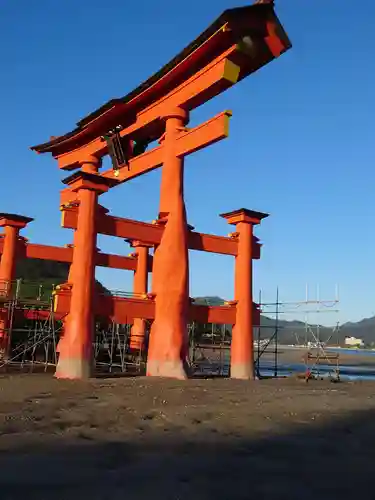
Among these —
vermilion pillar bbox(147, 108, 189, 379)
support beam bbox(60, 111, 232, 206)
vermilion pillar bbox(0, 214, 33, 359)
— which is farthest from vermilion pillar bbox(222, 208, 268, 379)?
vermilion pillar bbox(0, 214, 33, 359)

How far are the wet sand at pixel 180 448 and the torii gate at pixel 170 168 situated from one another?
5.66 m

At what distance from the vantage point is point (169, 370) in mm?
17312

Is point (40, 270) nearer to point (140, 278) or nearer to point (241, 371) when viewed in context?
point (140, 278)

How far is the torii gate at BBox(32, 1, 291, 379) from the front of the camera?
51.9 feet

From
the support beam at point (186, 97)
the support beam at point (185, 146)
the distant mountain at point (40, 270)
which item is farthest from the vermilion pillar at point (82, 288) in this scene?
the distant mountain at point (40, 270)

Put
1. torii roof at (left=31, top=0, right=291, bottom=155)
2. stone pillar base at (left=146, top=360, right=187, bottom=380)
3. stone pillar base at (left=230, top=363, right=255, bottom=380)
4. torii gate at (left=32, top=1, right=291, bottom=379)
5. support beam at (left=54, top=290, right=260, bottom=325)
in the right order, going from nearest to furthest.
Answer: torii roof at (left=31, top=0, right=291, bottom=155) → torii gate at (left=32, top=1, right=291, bottom=379) → stone pillar base at (left=146, top=360, right=187, bottom=380) → support beam at (left=54, top=290, right=260, bottom=325) → stone pillar base at (left=230, top=363, right=255, bottom=380)

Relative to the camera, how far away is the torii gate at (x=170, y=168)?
15.8m

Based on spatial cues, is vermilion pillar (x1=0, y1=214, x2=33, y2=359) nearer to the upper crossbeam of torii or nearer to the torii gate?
the upper crossbeam of torii

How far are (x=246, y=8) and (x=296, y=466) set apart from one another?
44.8 feet

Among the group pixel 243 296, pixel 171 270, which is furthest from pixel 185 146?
pixel 243 296

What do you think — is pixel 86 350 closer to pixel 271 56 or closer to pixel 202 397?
pixel 202 397

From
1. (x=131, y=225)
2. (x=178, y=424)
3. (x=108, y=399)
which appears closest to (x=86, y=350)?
(x=131, y=225)

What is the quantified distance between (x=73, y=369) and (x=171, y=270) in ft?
15.7

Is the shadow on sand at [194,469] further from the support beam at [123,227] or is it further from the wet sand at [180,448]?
the support beam at [123,227]
